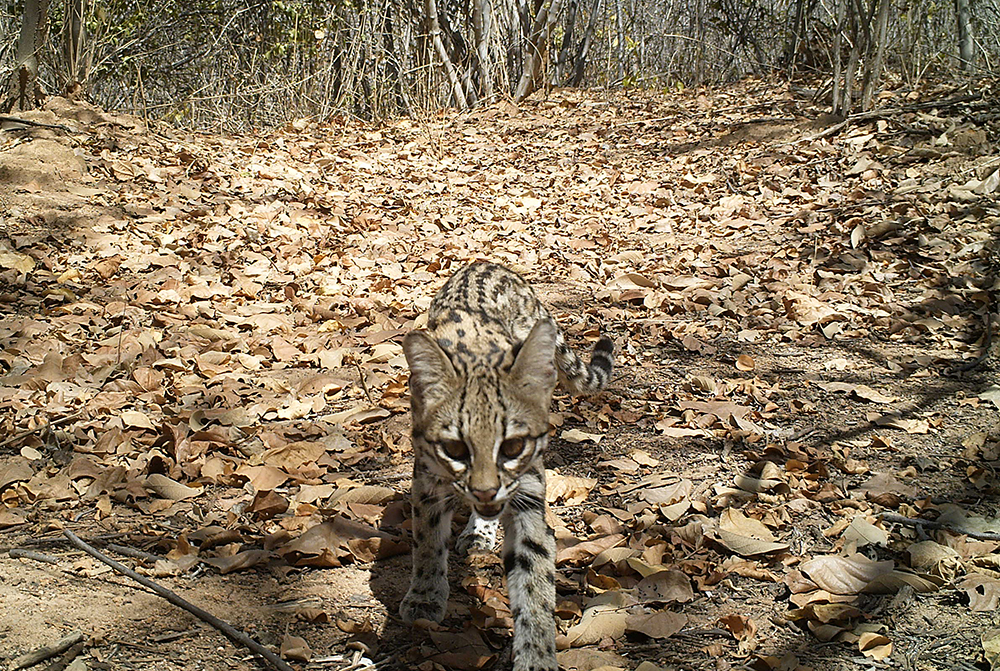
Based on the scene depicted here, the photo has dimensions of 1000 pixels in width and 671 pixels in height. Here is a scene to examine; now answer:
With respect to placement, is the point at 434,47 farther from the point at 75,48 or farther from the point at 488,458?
the point at 488,458

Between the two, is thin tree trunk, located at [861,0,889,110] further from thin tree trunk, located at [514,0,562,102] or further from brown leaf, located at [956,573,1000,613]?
brown leaf, located at [956,573,1000,613]

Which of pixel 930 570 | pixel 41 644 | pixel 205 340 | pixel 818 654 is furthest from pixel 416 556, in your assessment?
pixel 205 340

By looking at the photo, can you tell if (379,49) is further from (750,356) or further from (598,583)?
(598,583)

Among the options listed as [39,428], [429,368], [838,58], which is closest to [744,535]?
[429,368]

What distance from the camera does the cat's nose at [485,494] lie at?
2998mm

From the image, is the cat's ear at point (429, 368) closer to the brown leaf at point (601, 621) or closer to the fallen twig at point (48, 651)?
the brown leaf at point (601, 621)

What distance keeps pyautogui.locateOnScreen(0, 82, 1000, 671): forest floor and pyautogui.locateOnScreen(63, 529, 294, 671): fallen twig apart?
0.05m

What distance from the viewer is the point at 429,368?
10.5ft

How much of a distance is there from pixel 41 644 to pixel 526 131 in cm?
Result: 1057

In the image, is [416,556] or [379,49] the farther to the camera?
[379,49]

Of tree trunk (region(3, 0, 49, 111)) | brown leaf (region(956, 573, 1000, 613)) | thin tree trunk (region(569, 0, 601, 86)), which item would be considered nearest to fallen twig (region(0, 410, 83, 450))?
brown leaf (region(956, 573, 1000, 613))

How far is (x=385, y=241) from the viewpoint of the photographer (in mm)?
7926

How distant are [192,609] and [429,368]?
128 centimetres

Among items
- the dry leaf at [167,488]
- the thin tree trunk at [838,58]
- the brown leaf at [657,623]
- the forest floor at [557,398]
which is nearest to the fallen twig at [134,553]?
the forest floor at [557,398]
